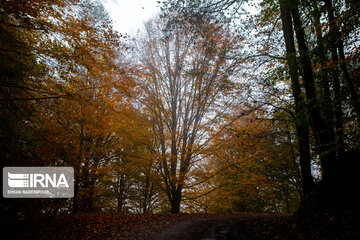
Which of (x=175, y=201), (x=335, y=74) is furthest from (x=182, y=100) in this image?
(x=335, y=74)

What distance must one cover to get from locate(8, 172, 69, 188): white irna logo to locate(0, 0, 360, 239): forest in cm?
42

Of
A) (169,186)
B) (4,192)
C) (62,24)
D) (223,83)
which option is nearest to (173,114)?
(223,83)

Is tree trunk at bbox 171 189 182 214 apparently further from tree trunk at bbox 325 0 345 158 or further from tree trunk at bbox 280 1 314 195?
tree trunk at bbox 325 0 345 158

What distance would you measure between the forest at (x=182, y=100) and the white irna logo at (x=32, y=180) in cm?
42

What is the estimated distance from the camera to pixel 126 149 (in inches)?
465

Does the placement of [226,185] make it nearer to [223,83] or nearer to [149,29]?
[223,83]

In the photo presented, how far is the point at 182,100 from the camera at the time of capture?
10.9 m

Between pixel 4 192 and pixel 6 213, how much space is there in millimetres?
551

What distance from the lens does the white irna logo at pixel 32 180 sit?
5.31m

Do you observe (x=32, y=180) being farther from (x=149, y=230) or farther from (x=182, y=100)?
(x=182, y=100)

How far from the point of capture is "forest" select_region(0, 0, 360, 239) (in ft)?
15.4

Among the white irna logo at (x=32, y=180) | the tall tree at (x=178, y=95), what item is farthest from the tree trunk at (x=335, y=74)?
the white irna logo at (x=32, y=180)

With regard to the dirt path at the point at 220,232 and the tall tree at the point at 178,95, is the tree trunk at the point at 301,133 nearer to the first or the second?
the dirt path at the point at 220,232

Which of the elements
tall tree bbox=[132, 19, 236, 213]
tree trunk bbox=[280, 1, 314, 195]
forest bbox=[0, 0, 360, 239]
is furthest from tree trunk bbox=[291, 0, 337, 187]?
tall tree bbox=[132, 19, 236, 213]
